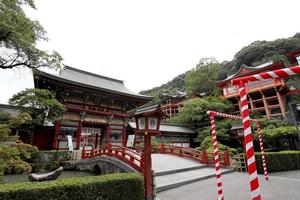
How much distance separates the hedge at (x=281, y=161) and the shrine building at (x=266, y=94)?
11188mm

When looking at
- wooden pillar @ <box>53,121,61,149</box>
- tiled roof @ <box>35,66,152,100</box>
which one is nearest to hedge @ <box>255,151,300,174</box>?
tiled roof @ <box>35,66,152,100</box>

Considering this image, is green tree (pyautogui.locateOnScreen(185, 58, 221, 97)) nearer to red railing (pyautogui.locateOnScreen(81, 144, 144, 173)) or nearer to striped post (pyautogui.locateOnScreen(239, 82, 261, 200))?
red railing (pyautogui.locateOnScreen(81, 144, 144, 173))

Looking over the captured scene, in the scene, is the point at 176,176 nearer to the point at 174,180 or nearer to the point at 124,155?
the point at 174,180

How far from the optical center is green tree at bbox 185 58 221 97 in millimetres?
35219

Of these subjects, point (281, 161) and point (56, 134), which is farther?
point (56, 134)

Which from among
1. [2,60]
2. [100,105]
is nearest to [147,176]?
[2,60]

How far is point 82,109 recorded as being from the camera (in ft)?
44.7

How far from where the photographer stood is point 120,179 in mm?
4852

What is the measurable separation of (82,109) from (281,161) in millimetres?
14342

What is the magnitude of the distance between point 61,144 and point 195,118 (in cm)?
1658

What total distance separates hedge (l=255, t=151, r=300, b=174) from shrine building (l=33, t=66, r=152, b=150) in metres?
10.4

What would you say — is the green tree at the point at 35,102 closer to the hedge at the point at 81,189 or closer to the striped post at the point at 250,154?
the hedge at the point at 81,189

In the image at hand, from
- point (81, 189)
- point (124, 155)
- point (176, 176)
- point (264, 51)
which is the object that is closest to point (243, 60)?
point (264, 51)

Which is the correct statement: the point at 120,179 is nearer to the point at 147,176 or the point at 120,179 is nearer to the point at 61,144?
the point at 147,176
